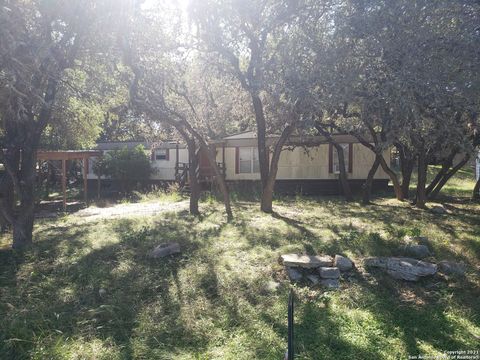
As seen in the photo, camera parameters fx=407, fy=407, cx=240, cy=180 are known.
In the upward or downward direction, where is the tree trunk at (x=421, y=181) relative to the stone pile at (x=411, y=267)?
upward

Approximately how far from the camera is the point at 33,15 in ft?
22.6

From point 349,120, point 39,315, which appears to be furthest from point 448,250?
point 39,315

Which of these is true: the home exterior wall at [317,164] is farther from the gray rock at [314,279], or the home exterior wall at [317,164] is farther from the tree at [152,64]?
the gray rock at [314,279]

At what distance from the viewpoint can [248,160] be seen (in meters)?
18.9

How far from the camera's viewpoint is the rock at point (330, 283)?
5344mm

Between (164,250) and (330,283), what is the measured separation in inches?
107

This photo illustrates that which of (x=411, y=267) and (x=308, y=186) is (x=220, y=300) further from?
(x=308, y=186)

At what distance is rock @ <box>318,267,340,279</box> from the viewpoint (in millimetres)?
5496

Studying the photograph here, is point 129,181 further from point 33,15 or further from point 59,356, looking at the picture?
point 59,356

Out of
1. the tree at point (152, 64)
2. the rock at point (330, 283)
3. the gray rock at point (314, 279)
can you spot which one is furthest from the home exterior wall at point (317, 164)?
the rock at point (330, 283)

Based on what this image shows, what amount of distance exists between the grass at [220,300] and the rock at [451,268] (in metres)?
0.13

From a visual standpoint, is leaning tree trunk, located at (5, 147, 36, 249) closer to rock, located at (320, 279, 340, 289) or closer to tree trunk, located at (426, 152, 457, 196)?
rock, located at (320, 279, 340, 289)

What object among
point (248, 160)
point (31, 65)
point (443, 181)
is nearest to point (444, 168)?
point (443, 181)

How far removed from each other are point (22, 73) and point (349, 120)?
27.1 ft
